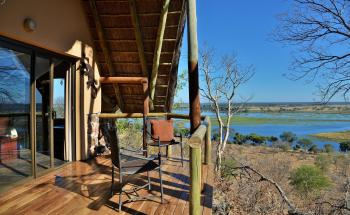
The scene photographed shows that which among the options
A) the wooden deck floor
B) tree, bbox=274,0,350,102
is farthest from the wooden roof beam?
tree, bbox=274,0,350,102

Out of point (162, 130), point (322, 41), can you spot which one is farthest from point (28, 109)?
point (322, 41)

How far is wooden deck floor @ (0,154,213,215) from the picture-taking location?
9.48 ft

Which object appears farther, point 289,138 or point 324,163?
point 289,138

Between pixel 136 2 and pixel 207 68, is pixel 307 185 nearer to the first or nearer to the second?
pixel 207 68

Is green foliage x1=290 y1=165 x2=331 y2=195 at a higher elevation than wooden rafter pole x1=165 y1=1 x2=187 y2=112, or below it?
below

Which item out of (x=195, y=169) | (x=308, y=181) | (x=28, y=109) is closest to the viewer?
(x=195, y=169)

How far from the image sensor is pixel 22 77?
372 cm

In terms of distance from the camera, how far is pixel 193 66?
115 inches

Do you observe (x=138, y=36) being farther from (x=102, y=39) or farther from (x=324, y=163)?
(x=324, y=163)

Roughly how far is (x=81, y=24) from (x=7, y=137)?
8.34 ft

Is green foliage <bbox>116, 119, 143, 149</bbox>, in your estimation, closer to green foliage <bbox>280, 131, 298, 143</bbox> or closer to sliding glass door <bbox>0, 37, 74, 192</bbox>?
sliding glass door <bbox>0, 37, 74, 192</bbox>

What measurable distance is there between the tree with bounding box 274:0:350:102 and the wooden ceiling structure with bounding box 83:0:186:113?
10.1 ft

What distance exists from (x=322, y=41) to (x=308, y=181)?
12472mm

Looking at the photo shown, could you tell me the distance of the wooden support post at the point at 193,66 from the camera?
2.93m
